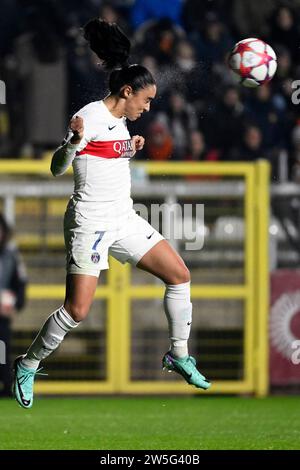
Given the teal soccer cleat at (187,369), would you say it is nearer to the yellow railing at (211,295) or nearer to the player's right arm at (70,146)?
the player's right arm at (70,146)

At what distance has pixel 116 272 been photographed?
1382 centimetres

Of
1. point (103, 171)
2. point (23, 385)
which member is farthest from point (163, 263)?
point (23, 385)

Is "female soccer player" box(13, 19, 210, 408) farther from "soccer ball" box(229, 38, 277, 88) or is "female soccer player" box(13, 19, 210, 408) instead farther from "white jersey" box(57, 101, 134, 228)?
"soccer ball" box(229, 38, 277, 88)

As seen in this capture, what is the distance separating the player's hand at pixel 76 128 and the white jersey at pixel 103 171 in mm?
279

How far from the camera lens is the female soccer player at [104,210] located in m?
8.69

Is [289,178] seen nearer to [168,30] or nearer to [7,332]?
[168,30]

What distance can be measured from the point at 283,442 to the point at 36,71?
20.7ft

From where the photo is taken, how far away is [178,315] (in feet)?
29.8

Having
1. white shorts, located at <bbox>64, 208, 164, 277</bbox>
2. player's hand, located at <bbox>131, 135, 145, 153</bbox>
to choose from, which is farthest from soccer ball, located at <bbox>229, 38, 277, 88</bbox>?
white shorts, located at <bbox>64, 208, 164, 277</bbox>

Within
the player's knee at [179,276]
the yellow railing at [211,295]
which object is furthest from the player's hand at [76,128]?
the yellow railing at [211,295]

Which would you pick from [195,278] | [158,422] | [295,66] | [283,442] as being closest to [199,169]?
[195,278]

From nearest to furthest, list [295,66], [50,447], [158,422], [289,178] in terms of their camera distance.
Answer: [50,447], [158,422], [289,178], [295,66]

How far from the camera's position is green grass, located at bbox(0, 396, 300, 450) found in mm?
10047

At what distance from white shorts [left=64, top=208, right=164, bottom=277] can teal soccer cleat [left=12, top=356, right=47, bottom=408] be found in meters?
0.73
